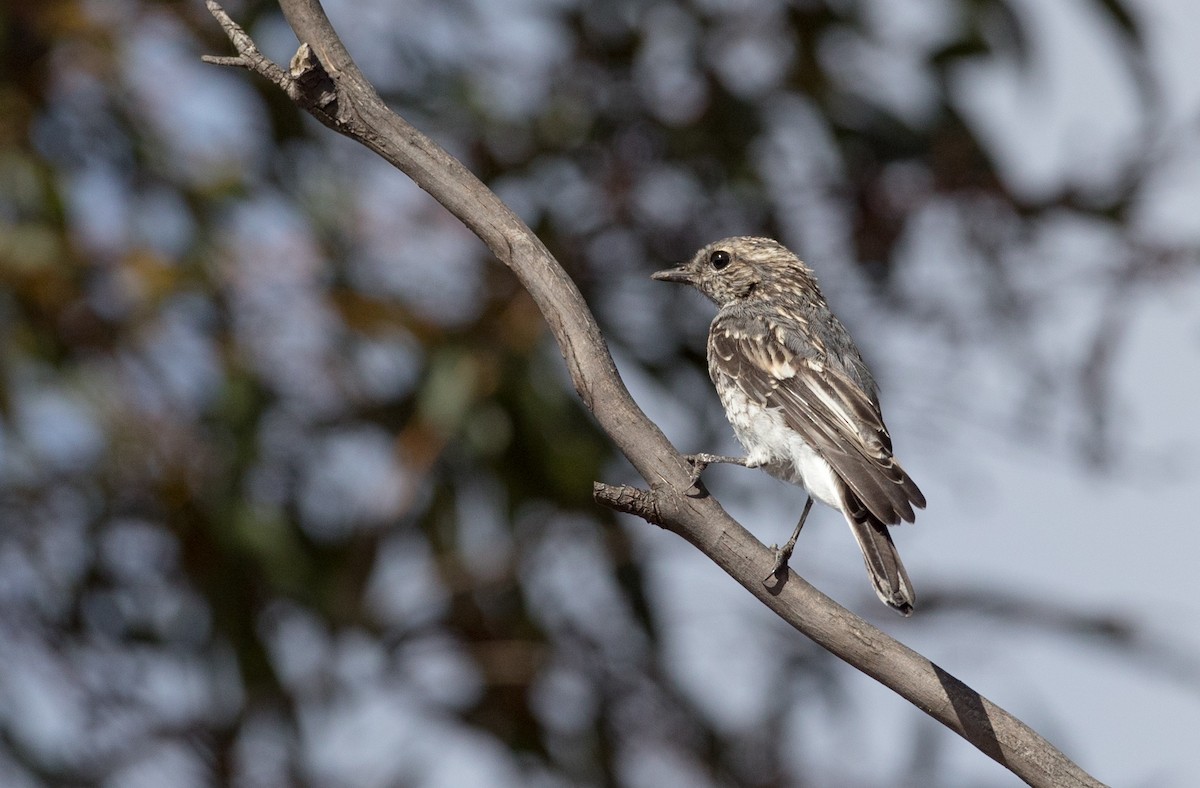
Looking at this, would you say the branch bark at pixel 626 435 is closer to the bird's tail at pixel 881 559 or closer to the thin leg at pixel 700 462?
the thin leg at pixel 700 462

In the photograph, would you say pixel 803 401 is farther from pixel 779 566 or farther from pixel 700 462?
pixel 779 566

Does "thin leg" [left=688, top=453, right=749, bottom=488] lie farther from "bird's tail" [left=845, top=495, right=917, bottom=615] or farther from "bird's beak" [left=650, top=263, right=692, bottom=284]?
"bird's beak" [left=650, top=263, right=692, bottom=284]

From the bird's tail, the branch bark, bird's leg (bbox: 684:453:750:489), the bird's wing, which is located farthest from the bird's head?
the branch bark

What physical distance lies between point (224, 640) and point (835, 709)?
2.11m

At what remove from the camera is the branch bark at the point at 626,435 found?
2.30 meters

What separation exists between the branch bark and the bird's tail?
411 mm

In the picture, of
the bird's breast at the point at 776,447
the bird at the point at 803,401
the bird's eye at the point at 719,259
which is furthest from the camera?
the bird's eye at the point at 719,259

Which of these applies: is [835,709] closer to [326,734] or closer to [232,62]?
[326,734]

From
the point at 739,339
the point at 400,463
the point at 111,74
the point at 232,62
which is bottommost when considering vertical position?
the point at 232,62

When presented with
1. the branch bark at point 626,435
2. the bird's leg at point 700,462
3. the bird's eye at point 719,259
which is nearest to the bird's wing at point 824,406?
the bird's leg at point 700,462

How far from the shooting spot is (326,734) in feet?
16.9

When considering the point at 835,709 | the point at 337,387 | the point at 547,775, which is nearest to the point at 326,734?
the point at 547,775

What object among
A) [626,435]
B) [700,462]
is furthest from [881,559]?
[626,435]

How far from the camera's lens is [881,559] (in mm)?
2855
